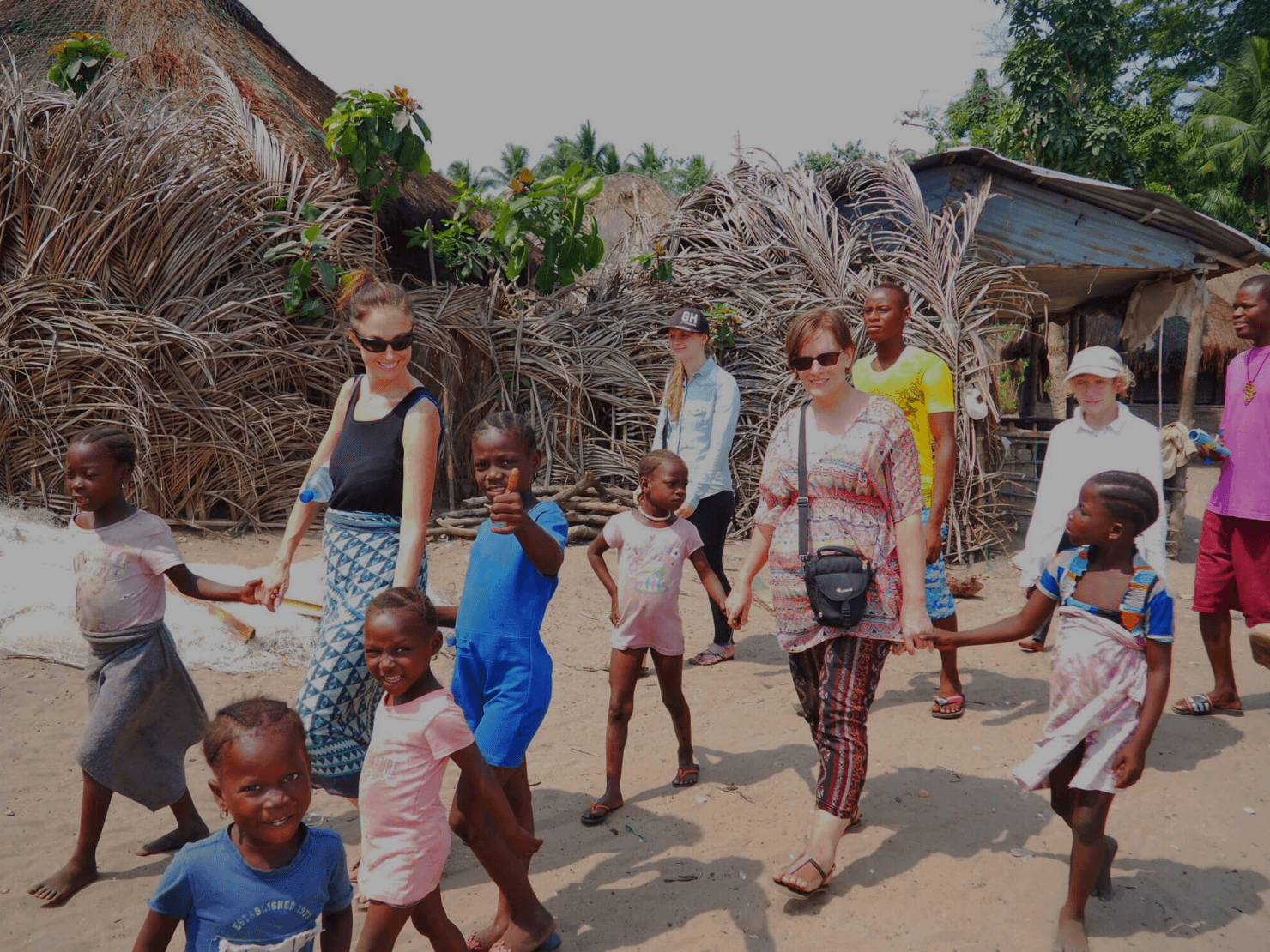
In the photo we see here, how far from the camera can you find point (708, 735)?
430 centimetres

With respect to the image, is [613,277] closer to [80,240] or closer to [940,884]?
[80,240]

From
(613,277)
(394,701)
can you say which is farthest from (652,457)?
(613,277)

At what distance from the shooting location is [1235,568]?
4.46 metres

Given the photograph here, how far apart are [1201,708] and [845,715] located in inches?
109

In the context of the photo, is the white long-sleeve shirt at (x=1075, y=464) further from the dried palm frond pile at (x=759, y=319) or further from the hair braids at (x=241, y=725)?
the dried palm frond pile at (x=759, y=319)

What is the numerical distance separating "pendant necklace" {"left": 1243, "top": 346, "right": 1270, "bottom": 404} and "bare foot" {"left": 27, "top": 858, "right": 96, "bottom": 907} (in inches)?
214

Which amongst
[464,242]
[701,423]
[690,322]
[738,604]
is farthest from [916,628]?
[464,242]

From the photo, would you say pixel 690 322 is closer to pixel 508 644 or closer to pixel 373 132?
pixel 508 644

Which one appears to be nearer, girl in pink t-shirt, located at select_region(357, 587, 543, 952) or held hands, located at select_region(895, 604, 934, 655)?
girl in pink t-shirt, located at select_region(357, 587, 543, 952)

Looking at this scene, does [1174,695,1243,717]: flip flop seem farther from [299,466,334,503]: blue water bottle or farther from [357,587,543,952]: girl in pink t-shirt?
[299,466,334,503]: blue water bottle

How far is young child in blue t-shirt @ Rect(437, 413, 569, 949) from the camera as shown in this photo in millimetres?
2447

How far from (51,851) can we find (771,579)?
2.80m

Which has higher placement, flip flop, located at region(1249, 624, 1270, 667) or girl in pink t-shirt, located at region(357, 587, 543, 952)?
flip flop, located at region(1249, 624, 1270, 667)

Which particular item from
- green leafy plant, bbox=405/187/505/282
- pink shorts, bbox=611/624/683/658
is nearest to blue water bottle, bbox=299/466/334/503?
pink shorts, bbox=611/624/683/658
